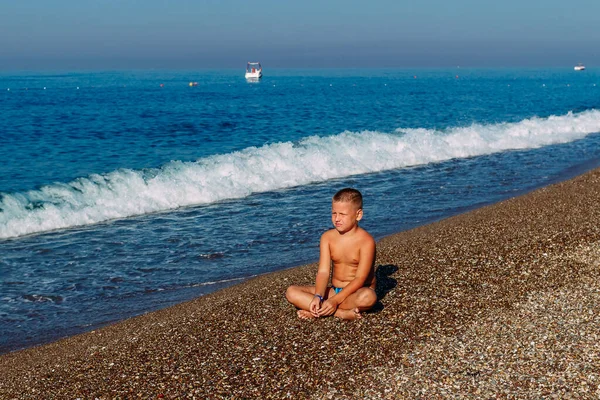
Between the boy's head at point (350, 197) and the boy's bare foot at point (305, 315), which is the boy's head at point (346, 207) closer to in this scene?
the boy's head at point (350, 197)

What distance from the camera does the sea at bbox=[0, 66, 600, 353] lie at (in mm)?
8961

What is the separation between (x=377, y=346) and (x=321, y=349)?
484 millimetres

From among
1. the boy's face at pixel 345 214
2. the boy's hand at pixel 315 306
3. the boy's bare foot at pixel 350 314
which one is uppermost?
the boy's face at pixel 345 214

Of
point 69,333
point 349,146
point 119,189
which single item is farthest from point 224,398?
point 349,146

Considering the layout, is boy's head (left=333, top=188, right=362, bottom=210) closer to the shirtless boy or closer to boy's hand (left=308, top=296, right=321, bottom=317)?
the shirtless boy

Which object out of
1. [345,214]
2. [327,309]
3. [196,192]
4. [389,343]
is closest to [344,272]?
[327,309]

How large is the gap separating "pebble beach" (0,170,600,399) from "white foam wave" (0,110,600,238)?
707cm

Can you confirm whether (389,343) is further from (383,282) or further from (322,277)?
(383,282)

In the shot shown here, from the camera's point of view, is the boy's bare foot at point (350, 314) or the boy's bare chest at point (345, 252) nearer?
the boy's bare foot at point (350, 314)

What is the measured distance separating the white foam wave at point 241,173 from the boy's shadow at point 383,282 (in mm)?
8058

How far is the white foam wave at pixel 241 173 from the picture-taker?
13.7 metres

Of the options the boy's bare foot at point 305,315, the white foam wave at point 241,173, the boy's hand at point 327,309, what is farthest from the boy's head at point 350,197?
the white foam wave at point 241,173

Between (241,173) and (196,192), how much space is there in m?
2.68

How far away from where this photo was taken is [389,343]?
5.23 meters
